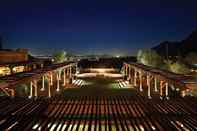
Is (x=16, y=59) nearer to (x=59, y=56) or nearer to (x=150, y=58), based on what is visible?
(x=59, y=56)

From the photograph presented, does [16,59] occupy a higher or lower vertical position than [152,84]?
higher

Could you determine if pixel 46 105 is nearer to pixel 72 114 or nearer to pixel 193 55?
pixel 72 114

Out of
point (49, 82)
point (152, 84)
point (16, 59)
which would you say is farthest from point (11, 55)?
point (152, 84)

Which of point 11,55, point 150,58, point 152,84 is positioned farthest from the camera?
point 150,58

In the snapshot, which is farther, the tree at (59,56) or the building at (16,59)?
the tree at (59,56)

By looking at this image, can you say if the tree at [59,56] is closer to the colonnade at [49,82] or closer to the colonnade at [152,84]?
the colonnade at [152,84]

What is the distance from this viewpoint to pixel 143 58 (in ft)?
133

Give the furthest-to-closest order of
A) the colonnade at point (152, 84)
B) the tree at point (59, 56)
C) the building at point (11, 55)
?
the tree at point (59, 56)
the building at point (11, 55)
the colonnade at point (152, 84)

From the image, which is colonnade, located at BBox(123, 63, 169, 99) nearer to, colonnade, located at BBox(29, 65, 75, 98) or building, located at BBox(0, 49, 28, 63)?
colonnade, located at BBox(29, 65, 75, 98)

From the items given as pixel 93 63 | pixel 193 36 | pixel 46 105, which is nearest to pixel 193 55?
pixel 93 63

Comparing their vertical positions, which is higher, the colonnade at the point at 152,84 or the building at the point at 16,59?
the building at the point at 16,59

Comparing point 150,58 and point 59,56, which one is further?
point 59,56

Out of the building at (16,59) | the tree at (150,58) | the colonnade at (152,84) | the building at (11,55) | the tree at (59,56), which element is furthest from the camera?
the tree at (59,56)

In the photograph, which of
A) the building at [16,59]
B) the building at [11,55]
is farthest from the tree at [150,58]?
the building at [16,59]
